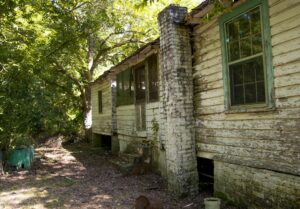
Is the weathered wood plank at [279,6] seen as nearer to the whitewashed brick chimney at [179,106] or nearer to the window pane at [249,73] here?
the window pane at [249,73]

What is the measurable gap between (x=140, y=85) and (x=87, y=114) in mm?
10630

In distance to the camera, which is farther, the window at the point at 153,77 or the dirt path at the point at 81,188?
the window at the point at 153,77

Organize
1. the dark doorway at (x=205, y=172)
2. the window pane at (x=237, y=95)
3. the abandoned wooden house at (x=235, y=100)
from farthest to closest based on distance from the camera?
1. the dark doorway at (x=205, y=172)
2. the window pane at (x=237, y=95)
3. the abandoned wooden house at (x=235, y=100)

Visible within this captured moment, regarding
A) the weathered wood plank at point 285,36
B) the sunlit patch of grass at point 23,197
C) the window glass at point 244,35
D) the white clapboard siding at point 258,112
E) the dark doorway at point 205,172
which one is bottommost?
the sunlit patch of grass at point 23,197

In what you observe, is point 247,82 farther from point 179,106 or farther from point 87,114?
point 87,114

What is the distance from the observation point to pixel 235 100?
18.8ft

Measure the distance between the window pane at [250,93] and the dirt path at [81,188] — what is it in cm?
248

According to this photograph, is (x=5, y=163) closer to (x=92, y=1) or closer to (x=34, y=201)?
(x=34, y=201)

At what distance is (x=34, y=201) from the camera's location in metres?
7.06

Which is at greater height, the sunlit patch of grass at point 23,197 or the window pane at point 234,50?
the window pane at point 234,50

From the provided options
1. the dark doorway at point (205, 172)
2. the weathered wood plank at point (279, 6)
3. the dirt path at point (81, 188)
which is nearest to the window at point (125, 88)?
the dirt path at point (81, 188)

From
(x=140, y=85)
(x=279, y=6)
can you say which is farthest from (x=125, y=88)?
(x=279, y=6)

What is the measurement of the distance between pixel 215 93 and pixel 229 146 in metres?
1.13

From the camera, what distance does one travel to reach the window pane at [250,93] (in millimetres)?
5270
